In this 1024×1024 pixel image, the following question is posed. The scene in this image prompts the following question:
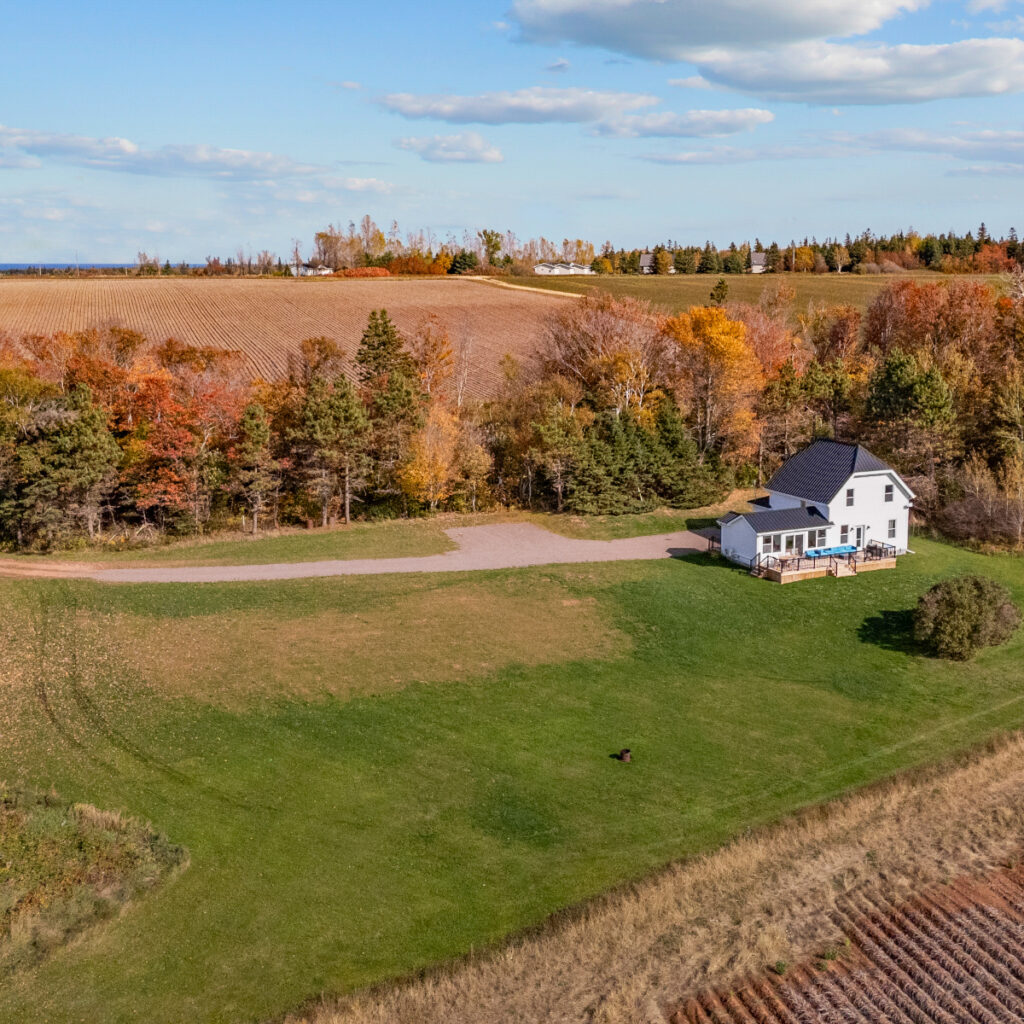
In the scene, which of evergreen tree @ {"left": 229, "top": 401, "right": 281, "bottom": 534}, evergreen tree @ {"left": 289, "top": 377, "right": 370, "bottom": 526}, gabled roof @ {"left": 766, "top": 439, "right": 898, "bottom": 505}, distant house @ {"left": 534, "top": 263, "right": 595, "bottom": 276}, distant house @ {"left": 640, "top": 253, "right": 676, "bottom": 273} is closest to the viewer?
gabled roof @ {"left": 766, "top": 439, "right": 898, "bottom": 505}

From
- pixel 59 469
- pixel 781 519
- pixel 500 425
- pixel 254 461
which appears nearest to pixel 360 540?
pixel 254 461

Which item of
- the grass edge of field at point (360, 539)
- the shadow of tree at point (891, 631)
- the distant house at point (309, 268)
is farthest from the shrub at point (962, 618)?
the distant house at point (309, 268)

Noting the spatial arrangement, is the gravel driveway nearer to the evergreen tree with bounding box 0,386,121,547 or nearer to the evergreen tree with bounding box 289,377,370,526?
the evergreen tree with bounding box 0,386,121,547

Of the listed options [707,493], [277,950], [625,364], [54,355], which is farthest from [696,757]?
[54,355]

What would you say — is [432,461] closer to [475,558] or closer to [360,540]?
[360,540]

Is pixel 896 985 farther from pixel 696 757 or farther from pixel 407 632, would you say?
pixel 407 632

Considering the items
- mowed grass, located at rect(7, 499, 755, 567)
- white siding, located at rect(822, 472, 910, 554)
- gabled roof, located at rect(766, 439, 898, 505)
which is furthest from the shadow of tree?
mowed grass, located at rect(7, 499, 755, 567)

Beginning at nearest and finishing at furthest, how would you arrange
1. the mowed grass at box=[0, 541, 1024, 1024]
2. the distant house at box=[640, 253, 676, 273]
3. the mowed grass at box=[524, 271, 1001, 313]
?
1. the mowed grass at box=[0, 541, 1024, 1024]
2. the mowed grass at box=[524, 271, 1001, 313]
3. the distant house at box=[640, 253, 676, 273]
